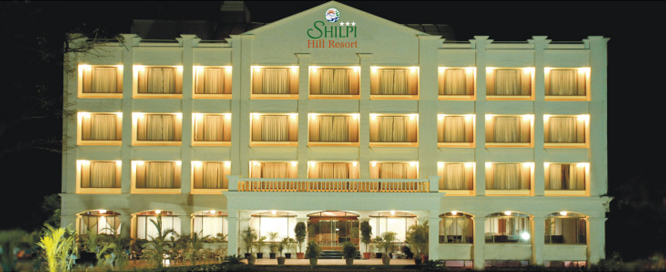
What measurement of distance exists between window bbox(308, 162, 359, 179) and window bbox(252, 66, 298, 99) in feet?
14.8

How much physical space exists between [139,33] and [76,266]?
19716 mm

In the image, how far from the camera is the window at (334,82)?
48438 millimetres

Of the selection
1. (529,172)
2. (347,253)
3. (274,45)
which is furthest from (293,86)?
(529,172)

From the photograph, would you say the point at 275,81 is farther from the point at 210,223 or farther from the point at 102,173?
the point at 102,173

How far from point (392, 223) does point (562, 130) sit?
11.6 meters

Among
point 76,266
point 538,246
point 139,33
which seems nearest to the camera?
point 76,266

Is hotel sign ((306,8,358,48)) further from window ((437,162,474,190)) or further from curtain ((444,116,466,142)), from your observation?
window ((437,162,474,190))

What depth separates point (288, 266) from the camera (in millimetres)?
42031

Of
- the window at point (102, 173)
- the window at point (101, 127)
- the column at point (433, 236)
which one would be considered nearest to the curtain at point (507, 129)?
the column at point (433, 236)

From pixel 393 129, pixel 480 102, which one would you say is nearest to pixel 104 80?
pixel 393 129

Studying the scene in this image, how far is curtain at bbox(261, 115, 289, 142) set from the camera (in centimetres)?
4853

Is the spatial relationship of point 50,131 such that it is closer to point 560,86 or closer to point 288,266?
point 288,266

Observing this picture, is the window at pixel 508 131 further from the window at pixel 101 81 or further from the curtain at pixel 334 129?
the window at pixel 101 81

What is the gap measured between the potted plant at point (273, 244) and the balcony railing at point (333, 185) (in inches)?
111
